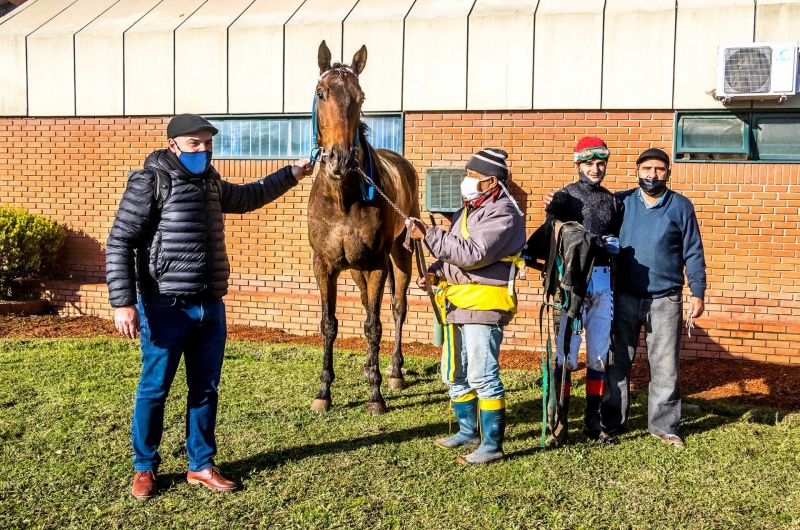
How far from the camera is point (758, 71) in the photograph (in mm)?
7914

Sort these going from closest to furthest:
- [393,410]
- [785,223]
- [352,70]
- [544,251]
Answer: [544,251]
[352,70]
[393,410]
[785,223]

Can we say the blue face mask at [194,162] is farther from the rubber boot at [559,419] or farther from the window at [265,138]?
the window at [265,138]

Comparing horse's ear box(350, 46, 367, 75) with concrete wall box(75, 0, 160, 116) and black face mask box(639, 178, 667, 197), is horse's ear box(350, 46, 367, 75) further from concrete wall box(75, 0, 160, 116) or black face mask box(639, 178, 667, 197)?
concrete wall box(75, 0, 160, 116)

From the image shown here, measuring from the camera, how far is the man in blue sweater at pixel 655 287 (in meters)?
5.41

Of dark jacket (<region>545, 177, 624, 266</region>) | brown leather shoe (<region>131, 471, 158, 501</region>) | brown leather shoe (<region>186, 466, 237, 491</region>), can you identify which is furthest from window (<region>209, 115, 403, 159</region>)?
brown leather shoe (<region>131, 471, 158, 501</region>)

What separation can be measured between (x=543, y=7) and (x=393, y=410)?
212 inches

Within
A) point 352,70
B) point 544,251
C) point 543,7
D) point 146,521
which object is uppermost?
point 543,7

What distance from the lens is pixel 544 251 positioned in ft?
17.5

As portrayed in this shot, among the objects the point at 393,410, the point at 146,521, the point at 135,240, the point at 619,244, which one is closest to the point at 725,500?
the point at 619,244

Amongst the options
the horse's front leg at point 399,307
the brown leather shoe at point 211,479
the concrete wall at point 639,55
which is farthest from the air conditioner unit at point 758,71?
the brown leather shoe at point 211,479

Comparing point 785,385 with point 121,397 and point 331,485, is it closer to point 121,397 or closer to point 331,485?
point 331,485

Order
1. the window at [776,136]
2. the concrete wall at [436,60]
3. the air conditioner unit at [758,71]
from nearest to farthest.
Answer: the air conditioner unit at [758,71] → the window at [776,136] → the concrete wall at [436,60]

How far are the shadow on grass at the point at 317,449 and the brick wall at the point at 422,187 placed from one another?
3703 mm

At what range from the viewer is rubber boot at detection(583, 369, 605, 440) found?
5434 millimetres
